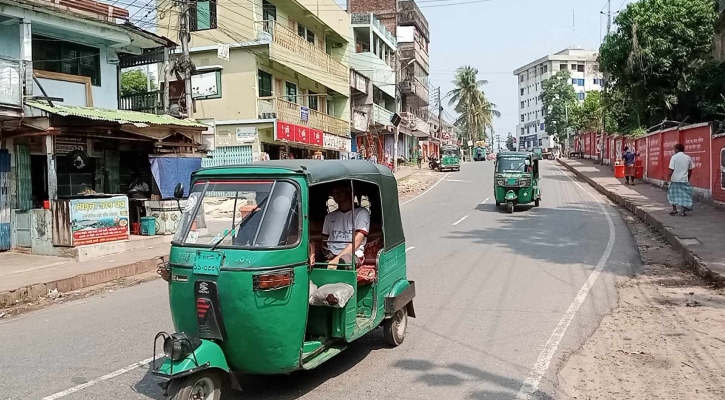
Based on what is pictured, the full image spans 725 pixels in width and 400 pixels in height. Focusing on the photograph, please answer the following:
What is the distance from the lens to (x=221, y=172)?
517 centimetres

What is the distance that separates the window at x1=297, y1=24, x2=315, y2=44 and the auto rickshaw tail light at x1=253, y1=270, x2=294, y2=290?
28.4 meters

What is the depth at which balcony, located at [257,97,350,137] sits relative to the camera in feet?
85.7

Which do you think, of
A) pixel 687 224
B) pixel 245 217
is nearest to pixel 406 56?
pixel 687 224

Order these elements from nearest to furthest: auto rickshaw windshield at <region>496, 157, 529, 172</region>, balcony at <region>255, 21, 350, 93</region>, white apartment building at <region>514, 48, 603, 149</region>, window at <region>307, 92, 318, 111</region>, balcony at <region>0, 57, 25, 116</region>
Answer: balcony at <region>0, 57, 25, 116</region> → auto rickshaw windshield at <region>496, 157, 529, 172</region> → balcony at <region>255, 21, 350, 93</region> → window at <region>307, 92, 318, 111</region> → white apartment building at <region>514, 48, 603, 149</region>

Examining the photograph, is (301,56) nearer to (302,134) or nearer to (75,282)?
(302,134)

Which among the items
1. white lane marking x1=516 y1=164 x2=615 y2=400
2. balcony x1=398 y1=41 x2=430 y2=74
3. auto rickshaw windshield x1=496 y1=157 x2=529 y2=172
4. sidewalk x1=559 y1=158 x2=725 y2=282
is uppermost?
balcony x1=398 y1=41 x2=430 y2=74

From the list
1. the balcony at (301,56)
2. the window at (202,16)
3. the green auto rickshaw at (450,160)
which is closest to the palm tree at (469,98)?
the green auto rickshaw at (450,160)

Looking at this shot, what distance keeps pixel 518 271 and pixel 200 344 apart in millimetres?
7458

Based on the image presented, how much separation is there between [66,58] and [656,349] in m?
16.3

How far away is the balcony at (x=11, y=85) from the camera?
13227 mm

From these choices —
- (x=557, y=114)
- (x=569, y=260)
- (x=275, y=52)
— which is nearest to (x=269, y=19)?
(x=275, y=52)

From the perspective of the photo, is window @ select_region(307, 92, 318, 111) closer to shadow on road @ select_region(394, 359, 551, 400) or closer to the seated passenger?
the seated passenger

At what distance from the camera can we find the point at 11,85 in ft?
43.9

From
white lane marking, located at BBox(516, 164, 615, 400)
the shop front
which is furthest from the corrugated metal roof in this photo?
white lane marking, located at BBox(516, 164, 615, 400)
